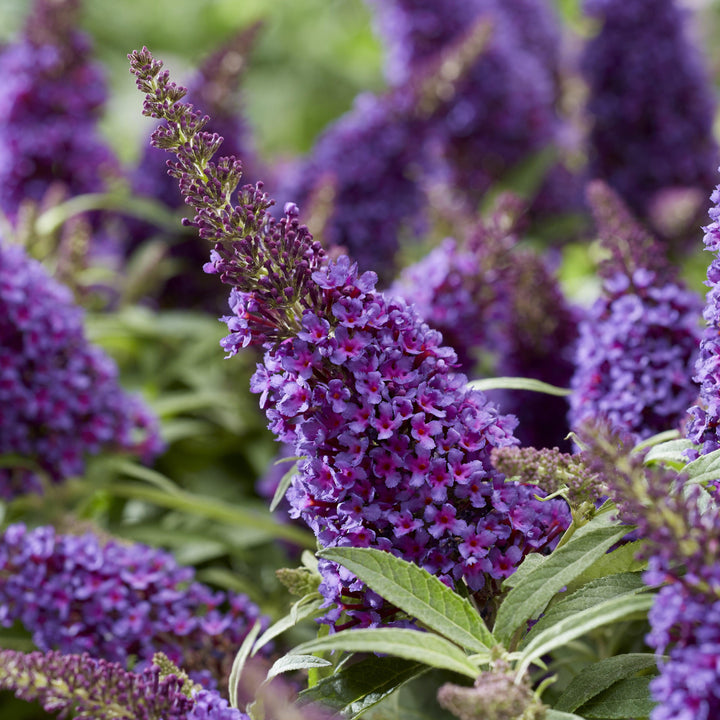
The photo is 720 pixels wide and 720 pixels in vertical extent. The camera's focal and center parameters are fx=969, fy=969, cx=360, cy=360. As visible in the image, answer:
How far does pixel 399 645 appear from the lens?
89cm

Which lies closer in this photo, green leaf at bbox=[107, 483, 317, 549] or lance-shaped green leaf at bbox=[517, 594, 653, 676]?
lance-shaped green leaf at bbox=[517, 594, 653, 676]

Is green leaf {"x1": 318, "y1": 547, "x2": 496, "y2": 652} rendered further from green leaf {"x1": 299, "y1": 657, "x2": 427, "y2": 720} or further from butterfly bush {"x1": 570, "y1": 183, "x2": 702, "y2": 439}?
butterfly bush {"x1": 570, "y1": 183, "x2": 702, "y2": 439}

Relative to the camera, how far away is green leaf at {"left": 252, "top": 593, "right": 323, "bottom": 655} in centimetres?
110

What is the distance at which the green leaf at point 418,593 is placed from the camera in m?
0.95

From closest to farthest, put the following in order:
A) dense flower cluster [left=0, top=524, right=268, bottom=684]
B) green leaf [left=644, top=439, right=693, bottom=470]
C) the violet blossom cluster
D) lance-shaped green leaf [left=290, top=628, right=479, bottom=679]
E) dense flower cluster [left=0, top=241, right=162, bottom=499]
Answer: lance-shaped green leaf [left=290, top=628, right=479, bottom=679] → green leaf [left=644, top=439, right=693, bottom=470] → dense flower cluster [left=0, top=524, right=268, bottom=684] → dense flower cluster [left=0, top=241, right=162, bottom=499] → the violet blossom cluster

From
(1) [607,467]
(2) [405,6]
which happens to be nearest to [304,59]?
(2) [405,6]

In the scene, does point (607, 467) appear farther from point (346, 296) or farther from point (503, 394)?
point (503, 394)

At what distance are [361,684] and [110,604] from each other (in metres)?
0.53

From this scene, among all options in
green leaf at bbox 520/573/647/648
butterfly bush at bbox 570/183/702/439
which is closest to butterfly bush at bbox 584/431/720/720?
green leaf at bbox 520/573/647/648

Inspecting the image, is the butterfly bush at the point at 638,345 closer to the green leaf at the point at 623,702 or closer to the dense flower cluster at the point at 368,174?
the green leaf at the point at 623,702

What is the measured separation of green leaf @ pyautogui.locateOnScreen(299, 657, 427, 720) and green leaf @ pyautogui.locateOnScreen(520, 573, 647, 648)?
0.14 meters

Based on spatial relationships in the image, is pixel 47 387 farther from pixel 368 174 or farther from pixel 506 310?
pixel 368 174

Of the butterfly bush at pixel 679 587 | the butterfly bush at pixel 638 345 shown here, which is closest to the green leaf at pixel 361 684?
the butterfly bush at pixel 679 587

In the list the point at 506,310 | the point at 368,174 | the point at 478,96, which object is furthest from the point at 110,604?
the point at 478,96
